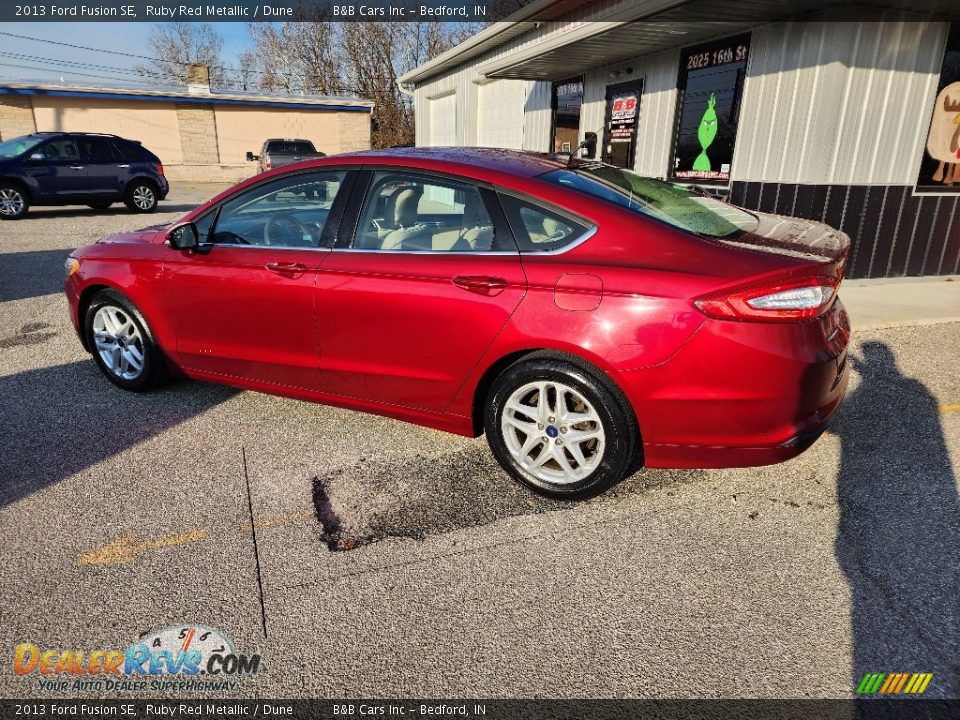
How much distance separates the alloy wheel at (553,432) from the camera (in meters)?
2.94

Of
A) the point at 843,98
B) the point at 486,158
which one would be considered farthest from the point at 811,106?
the point at 486,158

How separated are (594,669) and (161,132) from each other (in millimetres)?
34577

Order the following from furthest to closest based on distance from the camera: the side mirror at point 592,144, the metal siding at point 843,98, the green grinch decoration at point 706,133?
the side mirror at point 592,144, the green grinch decoration at point 706,133, the metal siding at point 843,98

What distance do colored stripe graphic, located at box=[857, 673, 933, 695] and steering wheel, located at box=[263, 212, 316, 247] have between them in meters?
3.03

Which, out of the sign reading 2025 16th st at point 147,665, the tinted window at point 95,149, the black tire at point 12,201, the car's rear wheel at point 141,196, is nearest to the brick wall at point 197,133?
the car's rear wheel at point 141,196

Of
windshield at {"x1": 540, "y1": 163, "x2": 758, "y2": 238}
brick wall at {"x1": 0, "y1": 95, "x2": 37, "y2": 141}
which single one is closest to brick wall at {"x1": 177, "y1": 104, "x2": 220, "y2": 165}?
brick wall at {"x1": 0, "y1": 95, "x2": 37, "y2": 141}

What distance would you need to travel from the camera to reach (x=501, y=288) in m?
2.92

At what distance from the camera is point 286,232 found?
3.69 metres

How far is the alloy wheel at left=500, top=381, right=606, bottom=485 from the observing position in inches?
116

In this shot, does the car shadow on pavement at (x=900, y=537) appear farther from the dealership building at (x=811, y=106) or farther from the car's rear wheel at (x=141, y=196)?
the car's rear wheel at (x=141, y=196)

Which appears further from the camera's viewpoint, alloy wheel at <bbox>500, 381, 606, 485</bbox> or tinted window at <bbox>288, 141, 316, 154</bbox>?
tinted window at <bbox>288, 141, 316, 154</bbox>

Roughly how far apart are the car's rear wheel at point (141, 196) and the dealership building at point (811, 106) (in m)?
10.4

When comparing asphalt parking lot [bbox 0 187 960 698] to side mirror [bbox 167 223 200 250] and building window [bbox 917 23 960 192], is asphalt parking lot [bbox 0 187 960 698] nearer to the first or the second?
side mirror [bbox 167 223 200 250]

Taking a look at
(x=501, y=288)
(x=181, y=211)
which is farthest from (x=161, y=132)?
(x=501, y=288)
